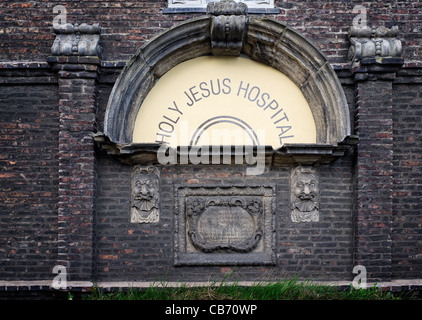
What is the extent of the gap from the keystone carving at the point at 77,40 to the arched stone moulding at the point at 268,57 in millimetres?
496

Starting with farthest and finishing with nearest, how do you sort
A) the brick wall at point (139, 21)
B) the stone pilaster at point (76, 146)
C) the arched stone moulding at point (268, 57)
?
1. the brick wall at point (139, 21)
2. the arched stone moulding at point (268, 57)
3. the stone pilaster at point (76, 146)

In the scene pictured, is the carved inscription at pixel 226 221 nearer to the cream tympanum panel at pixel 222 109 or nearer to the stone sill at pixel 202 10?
the cream tympanum panel at pixel 222 109

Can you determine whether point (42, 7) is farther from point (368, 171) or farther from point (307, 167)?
point (368, 171)

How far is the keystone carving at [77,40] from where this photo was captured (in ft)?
25.2

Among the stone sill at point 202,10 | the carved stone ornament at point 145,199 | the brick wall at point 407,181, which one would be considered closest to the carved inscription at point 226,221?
the carved stone ornament at point 145,199

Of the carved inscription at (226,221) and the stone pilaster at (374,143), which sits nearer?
the stone pilaster at (374,143)

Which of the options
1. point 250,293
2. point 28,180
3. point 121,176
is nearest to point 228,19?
point 121,176

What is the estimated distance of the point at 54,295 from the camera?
7.51 metres

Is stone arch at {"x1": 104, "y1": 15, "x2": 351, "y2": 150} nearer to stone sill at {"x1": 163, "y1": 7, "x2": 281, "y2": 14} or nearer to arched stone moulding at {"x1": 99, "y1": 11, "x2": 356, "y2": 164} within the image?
arched stone moulding at {"x1": 99, "y1": 11, "x2": 356, "y2": 164}

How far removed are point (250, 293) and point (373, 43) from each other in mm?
3396

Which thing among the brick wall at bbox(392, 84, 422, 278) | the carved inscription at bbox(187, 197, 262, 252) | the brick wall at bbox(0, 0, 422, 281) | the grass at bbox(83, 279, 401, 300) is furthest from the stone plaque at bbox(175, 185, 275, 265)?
the brick wall at bbox(392, 84, 422, 278)

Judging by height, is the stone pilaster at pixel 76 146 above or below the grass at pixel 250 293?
above

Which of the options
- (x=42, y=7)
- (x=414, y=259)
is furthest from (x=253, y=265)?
Result: (x=42, y=7)
